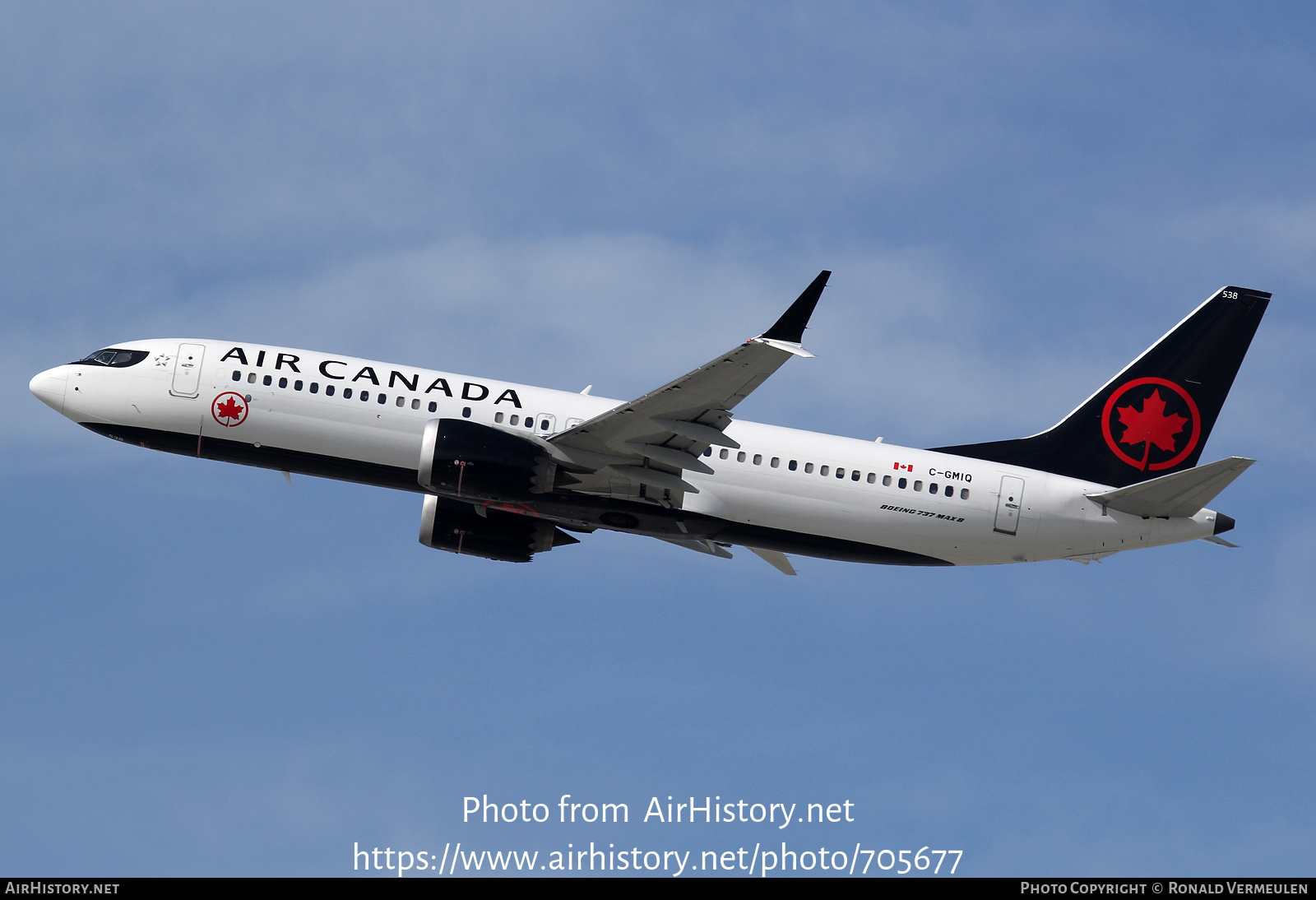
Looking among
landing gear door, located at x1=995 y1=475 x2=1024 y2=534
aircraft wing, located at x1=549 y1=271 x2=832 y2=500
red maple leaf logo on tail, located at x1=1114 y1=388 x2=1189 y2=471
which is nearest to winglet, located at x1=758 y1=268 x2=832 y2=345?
aircraft wing, located at x1=549 y1=271 x2=832 y2=500

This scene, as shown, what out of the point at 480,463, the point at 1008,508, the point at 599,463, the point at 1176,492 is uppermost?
the point at 1176,492

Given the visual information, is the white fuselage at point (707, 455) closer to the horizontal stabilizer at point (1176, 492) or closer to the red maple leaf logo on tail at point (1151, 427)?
the horizontal stabilizer at point (1176, 492)

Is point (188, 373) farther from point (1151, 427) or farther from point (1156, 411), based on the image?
point (1156, 411)

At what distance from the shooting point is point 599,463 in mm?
38531

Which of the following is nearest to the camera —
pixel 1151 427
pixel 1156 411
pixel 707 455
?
pixel 707 455

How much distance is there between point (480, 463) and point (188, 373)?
970 cm

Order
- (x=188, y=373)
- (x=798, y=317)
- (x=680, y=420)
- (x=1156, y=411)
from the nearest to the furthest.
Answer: (x=798, y=317) < (x=680, y=420) < (x=188, y=373) < (x=1156, y=411)

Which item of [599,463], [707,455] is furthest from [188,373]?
[707,455]

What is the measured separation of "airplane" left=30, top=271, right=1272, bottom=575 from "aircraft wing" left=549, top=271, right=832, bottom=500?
0.08 m

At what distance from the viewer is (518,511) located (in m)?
40.4

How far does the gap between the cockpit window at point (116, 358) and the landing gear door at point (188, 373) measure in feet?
4.00

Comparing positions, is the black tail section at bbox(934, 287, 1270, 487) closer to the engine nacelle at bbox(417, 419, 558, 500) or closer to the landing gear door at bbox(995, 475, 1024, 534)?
the landing gear door at bbox(995, 475, 1024, 534)

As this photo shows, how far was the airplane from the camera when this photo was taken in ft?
125

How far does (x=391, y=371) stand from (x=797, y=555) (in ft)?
43.7
